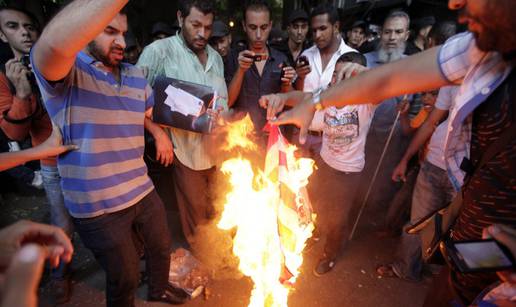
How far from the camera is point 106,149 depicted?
2402mm

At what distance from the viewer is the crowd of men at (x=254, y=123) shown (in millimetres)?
1595

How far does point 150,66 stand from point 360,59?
2.64m

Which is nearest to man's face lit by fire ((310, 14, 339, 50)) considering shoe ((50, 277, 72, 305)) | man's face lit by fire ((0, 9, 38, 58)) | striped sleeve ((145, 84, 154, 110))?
striped sleeve ((145, 84, 154, 110))

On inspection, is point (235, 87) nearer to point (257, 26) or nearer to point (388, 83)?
point (257, 26)

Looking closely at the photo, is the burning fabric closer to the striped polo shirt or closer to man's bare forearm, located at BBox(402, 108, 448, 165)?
the striped polo shirt

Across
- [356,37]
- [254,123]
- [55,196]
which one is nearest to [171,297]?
[55,196]

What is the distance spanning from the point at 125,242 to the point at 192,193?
139cm

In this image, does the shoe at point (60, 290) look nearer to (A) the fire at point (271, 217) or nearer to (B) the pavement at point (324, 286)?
(B) the pavement at point (324, 286)

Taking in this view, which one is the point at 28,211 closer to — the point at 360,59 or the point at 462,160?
the point at 360,59

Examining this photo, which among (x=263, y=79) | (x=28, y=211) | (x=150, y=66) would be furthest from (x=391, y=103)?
(x=28, y=211)

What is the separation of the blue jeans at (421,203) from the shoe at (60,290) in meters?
4.31

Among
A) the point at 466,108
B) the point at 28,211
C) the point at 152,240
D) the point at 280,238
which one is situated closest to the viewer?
the point at 466,108

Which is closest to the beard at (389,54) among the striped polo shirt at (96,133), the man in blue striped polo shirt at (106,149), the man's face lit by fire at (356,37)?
the man's face lit by fire at (356,37)

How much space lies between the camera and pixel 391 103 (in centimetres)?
459
